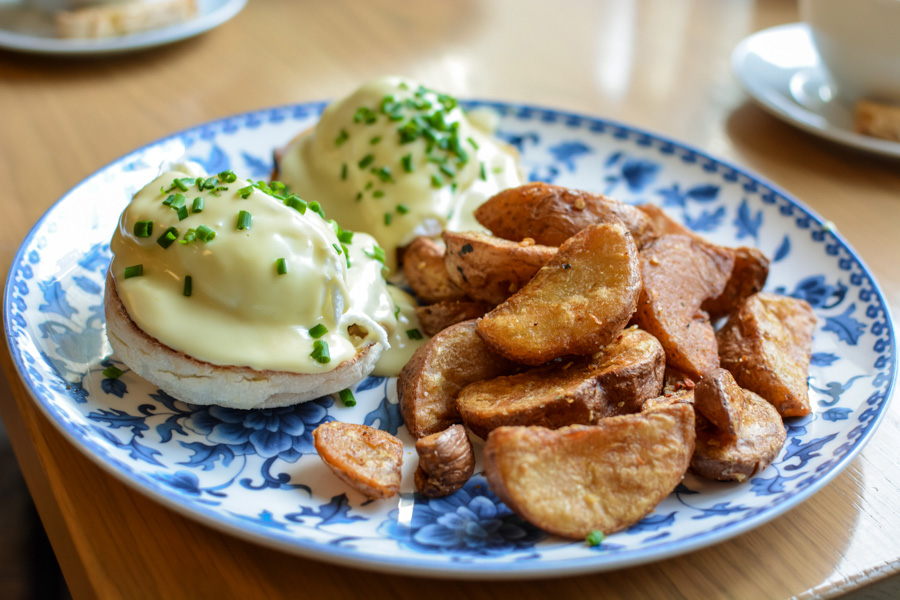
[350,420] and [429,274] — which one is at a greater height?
[429,274]

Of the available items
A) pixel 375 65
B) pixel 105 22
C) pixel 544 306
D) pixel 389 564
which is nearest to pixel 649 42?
pixel 375 65

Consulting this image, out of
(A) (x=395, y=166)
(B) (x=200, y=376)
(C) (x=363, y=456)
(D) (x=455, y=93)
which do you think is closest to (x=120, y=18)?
(D) (x=455, y=93)

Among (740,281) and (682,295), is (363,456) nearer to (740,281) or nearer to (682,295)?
(682,295)

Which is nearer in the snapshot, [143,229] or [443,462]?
[443,462]

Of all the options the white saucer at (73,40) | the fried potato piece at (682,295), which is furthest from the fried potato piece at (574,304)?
the white saucer at (73,40)

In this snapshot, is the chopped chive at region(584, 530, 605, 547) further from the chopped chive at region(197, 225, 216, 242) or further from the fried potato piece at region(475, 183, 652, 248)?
the chopped chive at region(197, 225, 216, 242)

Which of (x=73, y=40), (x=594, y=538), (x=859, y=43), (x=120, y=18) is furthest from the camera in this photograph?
(x=120, y=18)

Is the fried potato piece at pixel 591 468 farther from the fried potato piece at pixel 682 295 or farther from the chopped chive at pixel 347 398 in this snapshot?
the chopped chive at pixel 347 398

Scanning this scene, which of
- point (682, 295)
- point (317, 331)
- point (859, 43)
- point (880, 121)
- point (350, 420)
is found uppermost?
point (859, 43)
